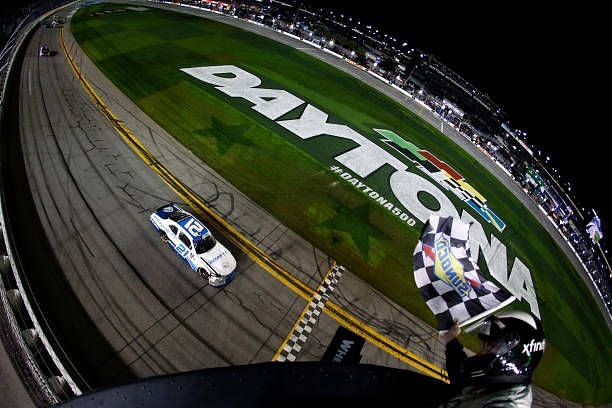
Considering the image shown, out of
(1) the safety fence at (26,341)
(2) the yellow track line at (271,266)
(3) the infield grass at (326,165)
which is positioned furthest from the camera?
(3) the infield grass at (326,165)

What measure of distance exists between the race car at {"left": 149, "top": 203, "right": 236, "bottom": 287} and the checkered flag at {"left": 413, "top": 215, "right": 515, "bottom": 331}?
6.84 m

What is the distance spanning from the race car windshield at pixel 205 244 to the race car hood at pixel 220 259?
119 millimetres

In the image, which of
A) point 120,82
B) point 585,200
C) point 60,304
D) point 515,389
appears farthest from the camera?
point 585,200

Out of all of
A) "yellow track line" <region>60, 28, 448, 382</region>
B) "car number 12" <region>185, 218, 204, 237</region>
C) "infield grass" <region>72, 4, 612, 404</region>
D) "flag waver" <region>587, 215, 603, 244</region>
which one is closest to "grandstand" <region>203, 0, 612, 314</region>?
"flag waver" <region>587, 215, 603, 244</region>

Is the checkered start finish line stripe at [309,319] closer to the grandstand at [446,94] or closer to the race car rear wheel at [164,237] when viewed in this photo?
the race car rear wheel at [164,237]

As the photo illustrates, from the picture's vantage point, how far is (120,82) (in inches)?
755

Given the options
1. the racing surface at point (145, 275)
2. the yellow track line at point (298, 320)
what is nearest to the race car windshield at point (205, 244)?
the racing surface at point (145, 275)

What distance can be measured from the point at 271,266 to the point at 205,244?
237cm

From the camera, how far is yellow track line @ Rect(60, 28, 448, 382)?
34.3ft

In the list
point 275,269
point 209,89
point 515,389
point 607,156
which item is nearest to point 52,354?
point 275,269

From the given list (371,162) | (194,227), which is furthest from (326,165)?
(194,227)

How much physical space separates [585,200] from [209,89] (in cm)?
2349

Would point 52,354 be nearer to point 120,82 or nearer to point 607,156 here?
point 120,82

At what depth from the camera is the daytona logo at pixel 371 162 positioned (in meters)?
14.8
